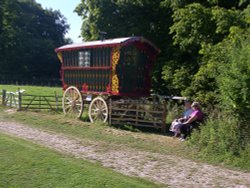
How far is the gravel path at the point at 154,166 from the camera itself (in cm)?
823

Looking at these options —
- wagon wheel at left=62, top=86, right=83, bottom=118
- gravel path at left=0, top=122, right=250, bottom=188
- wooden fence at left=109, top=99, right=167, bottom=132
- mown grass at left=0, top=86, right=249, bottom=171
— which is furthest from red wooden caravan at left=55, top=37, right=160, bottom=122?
gravel path at left=0, top=122, right=250, bottom=188

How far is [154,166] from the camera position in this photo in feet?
31.0

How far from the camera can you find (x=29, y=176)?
27.6 feet

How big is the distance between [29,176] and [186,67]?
1346 centimetres

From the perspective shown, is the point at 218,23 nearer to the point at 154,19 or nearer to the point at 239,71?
the point at 239,71

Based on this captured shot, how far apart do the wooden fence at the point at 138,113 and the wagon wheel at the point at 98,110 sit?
0.44 metres

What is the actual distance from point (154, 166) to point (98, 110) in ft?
25.1

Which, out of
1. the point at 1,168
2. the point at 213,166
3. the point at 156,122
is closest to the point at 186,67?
the point at 156,122

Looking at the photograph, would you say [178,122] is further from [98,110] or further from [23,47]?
[23,47]

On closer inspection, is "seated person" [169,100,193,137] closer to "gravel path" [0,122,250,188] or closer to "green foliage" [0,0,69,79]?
"gravel path" [0,122,250,188]

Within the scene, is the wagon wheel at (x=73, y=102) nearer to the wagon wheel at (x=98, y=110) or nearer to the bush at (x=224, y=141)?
the wagon wheel at (x=98, y=110)

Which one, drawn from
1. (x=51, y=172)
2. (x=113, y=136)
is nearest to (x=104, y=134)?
(x=113, y=136)

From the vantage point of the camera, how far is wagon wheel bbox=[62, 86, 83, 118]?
18422mm

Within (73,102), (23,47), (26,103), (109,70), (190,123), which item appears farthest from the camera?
(23,47)
